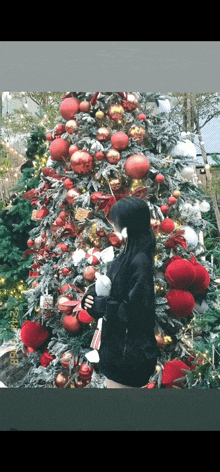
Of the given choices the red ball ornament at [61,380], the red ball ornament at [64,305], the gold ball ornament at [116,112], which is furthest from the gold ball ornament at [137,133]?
the red ball ornament at [61,380]

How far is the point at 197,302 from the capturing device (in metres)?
3.41

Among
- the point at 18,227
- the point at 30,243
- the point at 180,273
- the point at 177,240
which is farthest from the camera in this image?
the point at 18,227

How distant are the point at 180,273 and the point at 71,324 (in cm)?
80

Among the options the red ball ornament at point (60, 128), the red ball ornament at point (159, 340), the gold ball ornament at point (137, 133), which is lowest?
the red ball ornament at point (159, 340)

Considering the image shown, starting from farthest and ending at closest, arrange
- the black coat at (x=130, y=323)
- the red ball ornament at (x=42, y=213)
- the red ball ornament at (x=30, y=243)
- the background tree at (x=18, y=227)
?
1. the background tree at (x=18, y=227)
2. the red ball ornament at (x=30, y=243)
3. the red ball ornament at (x=42, y=213)
4. the black coat at (x=130, y=323)

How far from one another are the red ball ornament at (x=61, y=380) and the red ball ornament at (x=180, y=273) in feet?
3.13

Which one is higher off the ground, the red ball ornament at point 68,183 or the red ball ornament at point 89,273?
the red ball ornament at point 68,183

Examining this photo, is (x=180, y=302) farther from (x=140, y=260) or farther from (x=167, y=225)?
(x=167, y=225)

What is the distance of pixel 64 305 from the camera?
3369 mm

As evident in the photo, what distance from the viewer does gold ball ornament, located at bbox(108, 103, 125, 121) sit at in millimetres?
3390

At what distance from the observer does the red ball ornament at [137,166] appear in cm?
333

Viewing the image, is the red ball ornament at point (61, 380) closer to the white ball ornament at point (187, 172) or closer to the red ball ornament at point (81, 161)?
the red ball ornament at point (81, 161)

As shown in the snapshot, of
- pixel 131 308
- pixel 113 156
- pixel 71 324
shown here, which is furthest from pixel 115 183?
pixel 71 324
